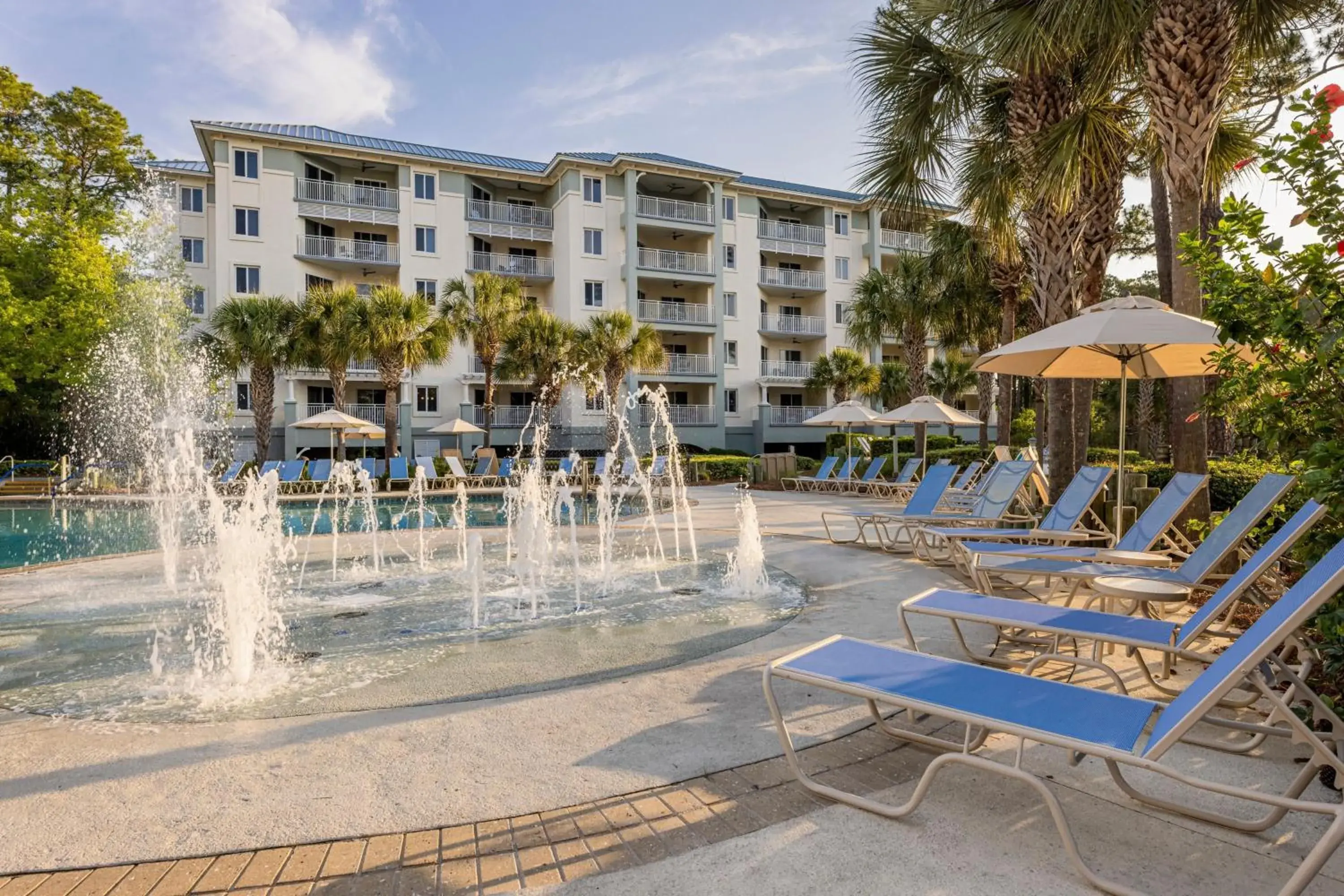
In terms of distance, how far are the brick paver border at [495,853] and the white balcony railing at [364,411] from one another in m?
29.2

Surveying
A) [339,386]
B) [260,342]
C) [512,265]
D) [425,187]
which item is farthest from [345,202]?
[339,386]

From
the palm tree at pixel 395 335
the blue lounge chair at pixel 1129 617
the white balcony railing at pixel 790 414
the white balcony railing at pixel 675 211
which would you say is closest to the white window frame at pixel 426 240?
the palm tree at pixel 395 335

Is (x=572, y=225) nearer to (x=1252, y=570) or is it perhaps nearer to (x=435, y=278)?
(x=435, y=278)

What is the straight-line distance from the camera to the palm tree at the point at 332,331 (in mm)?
22719

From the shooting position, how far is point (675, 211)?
33.2 meters

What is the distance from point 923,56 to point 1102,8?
3056 mm

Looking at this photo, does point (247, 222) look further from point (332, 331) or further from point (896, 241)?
point (896, 241)

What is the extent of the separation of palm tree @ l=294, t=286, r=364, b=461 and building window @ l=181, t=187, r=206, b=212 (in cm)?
1010

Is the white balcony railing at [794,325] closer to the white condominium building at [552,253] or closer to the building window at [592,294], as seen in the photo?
the white condominium building at [552,253]

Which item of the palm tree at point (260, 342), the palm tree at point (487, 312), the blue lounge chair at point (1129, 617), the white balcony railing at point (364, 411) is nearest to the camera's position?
the blue lounge chair at point (1129, 617)

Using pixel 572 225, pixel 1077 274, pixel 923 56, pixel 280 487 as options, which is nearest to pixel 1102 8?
pixel 923 56

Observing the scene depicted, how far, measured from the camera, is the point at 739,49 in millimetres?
11984

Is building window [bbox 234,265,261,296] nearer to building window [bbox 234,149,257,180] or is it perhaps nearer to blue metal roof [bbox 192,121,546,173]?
building window [bbox 234,149,257,180]

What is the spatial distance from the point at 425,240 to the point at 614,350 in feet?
37.4
